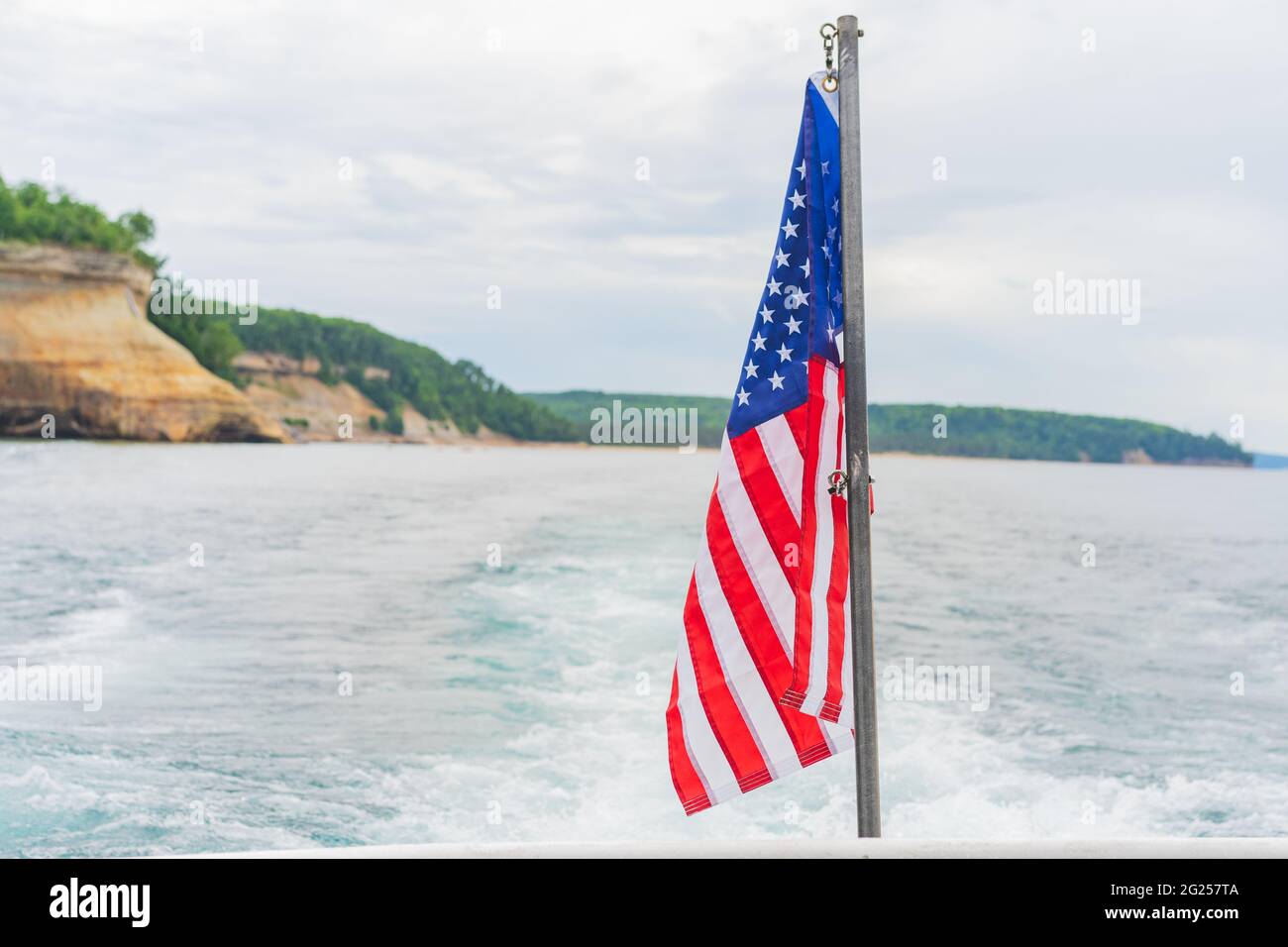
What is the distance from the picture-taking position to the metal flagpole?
2127 millimetres

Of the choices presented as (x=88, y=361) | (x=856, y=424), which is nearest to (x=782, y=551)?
(x=856, y=424)

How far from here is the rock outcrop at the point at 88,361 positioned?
45.1 meters

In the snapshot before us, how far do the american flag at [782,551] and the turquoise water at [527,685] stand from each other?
10.2 ft

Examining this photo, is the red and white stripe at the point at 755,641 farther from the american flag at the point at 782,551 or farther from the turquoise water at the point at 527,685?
the turquoise water at the point at 527,685

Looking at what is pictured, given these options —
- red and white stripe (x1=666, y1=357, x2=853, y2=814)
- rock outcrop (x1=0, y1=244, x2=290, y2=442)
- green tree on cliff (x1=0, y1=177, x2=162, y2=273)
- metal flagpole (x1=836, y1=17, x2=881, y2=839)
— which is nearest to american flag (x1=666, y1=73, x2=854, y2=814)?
red and white stripe (x1=666, y1=357, x2=853, y2=814)

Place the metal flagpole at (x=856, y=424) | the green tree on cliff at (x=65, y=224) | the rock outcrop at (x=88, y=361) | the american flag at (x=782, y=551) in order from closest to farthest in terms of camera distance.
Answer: the metal flagpole at (x=856, y=424) < the american flag at (x=782, y=551) < the rock outcrop at (x=88, y=361) < the green tree on cliff at (x=65, y=224)

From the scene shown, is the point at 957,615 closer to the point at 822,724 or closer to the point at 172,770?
the point at 172,770

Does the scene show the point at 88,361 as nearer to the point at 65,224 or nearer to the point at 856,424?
the point at 65,224

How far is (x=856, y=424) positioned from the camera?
7.01ft

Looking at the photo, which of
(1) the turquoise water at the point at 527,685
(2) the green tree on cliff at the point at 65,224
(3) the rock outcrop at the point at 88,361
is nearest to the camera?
(1) the turquoise water at the point at 527,685

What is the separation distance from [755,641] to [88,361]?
50.7 meters

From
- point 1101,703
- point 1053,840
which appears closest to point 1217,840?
point 1053,840

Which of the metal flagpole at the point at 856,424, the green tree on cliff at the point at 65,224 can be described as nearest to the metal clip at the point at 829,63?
the metal flagpole at the point at 856,424

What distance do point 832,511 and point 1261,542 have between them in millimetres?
20260
